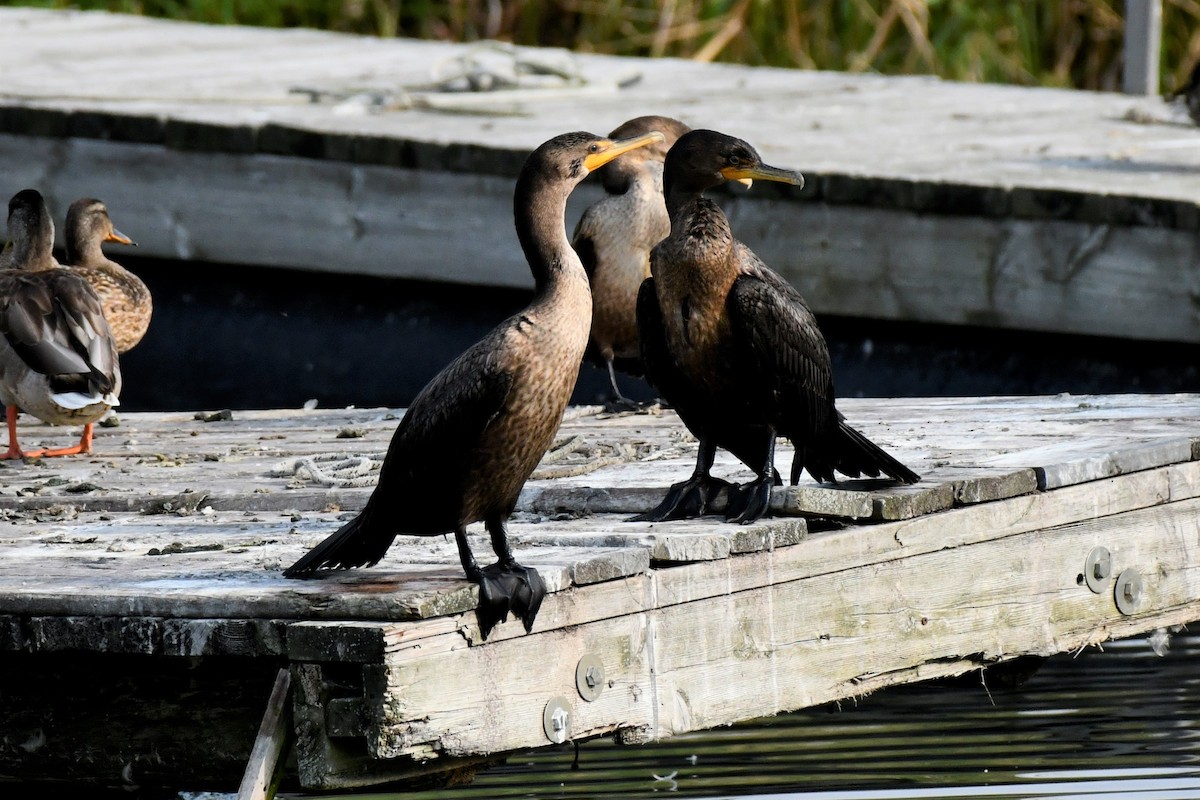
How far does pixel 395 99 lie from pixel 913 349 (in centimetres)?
287

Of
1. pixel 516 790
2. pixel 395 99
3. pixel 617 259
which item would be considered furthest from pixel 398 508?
pixel 395 99

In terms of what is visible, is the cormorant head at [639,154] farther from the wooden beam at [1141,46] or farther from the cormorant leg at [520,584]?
the wooden beam at [1141,46]

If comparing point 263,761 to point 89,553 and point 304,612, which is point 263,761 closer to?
point 304,612

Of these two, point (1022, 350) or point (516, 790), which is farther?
point (1022, 350)

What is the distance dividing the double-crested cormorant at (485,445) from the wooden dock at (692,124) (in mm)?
3430

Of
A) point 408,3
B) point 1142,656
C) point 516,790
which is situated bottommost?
point 516,790

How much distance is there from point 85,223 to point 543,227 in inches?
145

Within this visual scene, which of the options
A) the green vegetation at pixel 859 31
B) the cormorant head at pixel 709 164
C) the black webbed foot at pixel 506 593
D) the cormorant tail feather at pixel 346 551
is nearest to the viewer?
the black webbed foot at pixel 506 593

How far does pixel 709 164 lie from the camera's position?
4.36 m

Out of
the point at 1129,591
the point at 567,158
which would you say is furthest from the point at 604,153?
the point at 1129,591

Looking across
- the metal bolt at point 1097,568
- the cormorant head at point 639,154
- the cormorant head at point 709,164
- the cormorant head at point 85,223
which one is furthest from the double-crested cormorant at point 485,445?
the cormorant head at point 85,223

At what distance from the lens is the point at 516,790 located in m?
5.29

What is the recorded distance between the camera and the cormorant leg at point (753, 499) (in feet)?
13.5

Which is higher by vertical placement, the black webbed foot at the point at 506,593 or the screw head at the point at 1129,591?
the screw head at the point at 1129,591
